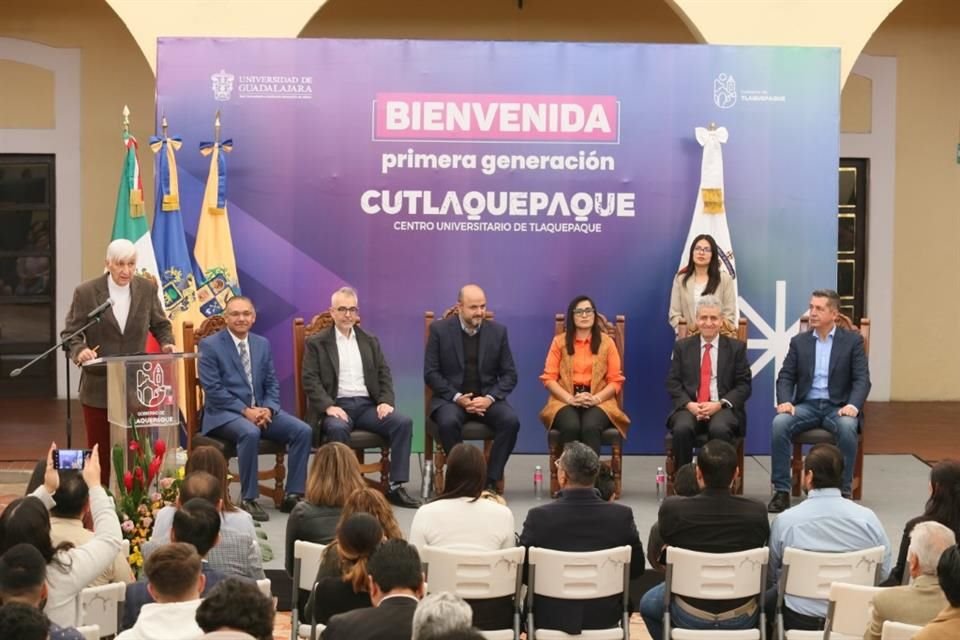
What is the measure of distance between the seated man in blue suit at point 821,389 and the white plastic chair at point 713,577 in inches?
121

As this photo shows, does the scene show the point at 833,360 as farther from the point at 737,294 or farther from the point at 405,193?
the point at 405,193

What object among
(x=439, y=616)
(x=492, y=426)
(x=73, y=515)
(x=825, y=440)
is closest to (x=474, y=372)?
(x=492, y=426)

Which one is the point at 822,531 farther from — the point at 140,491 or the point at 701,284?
the point at 701,284

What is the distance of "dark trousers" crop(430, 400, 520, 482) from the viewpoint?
330 inches

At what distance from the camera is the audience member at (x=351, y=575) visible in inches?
186

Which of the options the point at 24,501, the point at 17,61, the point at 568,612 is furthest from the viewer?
the point at 17,61

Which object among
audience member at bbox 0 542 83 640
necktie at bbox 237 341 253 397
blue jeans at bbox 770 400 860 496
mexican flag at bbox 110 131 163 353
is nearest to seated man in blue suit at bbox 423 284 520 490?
necktie at bbox 237 341 253 397

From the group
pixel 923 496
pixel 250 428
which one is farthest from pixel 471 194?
pixel 923 496

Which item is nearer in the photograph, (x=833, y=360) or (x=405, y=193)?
(x=833, y=360)

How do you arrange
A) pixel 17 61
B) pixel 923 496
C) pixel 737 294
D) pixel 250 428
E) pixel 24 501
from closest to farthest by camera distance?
pixel 24 501, pixel 250 428, pixel 923 496, pixel 737 294, pixel 17 61

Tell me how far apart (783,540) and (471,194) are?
4.27m

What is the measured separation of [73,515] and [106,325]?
2908 mm

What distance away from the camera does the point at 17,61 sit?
38.6 ft

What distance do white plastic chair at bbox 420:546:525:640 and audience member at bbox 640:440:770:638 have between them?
0.62 m
